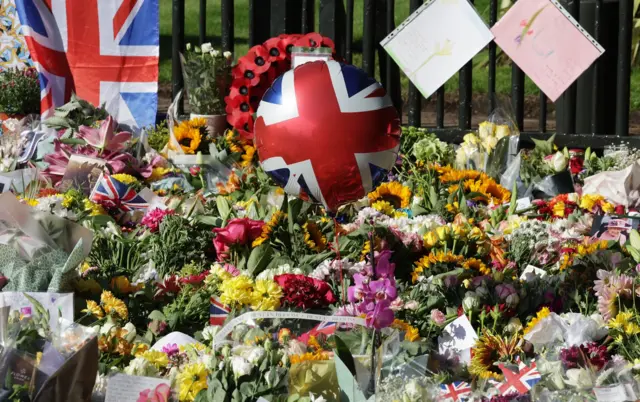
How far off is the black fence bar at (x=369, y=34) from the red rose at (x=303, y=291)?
2.49 metres

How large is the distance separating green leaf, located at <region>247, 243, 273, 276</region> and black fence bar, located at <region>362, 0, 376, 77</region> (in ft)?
7.24

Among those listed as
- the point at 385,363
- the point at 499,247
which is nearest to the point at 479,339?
the point at 385,363

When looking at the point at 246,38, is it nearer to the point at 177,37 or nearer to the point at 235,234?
the point at 177,37

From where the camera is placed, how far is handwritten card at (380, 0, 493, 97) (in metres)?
4.32

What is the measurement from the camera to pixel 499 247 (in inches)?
108

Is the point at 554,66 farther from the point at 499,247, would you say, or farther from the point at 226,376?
the point at 226,376

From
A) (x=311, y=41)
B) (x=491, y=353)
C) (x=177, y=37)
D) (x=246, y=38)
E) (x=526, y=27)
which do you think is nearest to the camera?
(x=491, y=353)

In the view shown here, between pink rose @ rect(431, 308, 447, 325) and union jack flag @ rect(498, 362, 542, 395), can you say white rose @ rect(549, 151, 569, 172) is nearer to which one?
pink rose @ rect(431, 308, 447, 325)

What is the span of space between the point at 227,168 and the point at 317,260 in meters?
0.99

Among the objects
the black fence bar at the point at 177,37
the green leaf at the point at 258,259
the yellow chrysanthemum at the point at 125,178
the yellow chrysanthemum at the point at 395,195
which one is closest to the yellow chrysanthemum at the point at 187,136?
the yellow chrysanthemum at the point at 125,178

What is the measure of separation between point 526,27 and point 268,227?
6.88ft

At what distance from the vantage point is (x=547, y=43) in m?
4.26

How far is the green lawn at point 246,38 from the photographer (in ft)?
31.8

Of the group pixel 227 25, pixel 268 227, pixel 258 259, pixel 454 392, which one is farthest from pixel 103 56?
pixel 454 392
